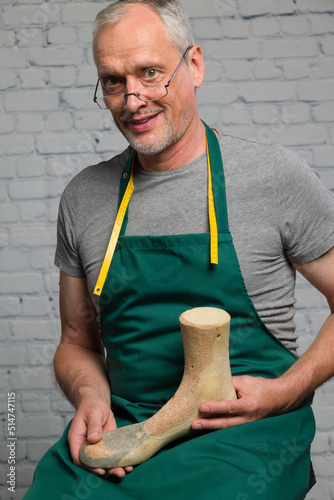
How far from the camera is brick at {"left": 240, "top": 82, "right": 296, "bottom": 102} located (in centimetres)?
227

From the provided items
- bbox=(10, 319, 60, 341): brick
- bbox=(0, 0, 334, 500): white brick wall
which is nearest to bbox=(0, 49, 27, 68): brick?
bbox=(0, 0, 334, 500): white brick wall

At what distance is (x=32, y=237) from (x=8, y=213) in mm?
127

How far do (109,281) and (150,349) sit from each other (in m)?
0.18

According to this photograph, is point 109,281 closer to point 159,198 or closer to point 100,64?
point 159,198

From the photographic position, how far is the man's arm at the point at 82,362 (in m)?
1.26

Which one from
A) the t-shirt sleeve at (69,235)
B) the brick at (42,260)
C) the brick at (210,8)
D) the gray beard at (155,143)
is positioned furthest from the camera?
the brick at (42,260)

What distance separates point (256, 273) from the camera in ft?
4.32

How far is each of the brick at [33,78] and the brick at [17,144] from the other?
0.19 metres

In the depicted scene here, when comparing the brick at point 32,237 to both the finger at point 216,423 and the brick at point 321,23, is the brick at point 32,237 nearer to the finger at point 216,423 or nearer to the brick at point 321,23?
the brick at point 321,23

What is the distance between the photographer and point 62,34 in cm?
227

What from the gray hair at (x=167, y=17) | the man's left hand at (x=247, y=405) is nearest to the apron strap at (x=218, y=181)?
the gray hair at (x=167, y=17)

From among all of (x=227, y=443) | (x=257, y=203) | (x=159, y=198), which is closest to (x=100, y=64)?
(x=159, y=198)

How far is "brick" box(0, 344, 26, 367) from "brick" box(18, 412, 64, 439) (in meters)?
0.22

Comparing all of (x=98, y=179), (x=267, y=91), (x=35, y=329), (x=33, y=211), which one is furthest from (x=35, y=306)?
(x=267, y=91)
